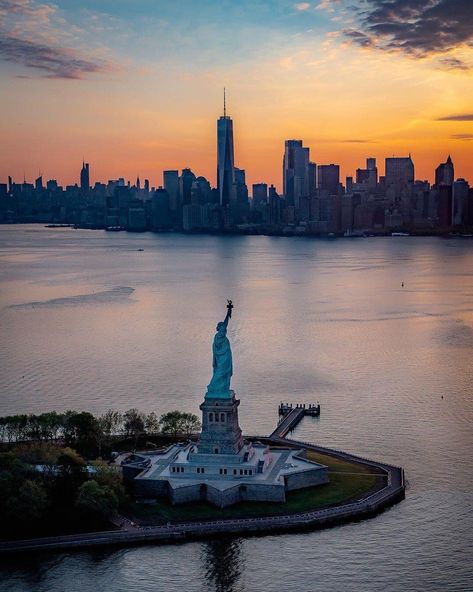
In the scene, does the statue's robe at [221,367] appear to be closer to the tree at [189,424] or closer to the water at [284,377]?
the water at [284,377]

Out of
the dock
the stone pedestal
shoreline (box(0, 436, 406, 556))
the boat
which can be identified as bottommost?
shoreline (box(0, 436, 406, 556))

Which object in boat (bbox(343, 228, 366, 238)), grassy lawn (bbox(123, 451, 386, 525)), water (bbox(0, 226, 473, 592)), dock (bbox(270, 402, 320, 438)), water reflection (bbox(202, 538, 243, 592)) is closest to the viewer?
water reflection (bbox(202, 538, 243, 592))

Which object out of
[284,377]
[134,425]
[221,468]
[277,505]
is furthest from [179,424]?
[284,377]

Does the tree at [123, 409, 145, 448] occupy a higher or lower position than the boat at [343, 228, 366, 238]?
lower

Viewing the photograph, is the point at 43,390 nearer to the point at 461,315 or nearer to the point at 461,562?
the point at 461,562

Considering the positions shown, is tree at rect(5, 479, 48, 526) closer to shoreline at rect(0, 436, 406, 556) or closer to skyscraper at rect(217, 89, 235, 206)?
shoreline at rect(0, 436, 406, 556)

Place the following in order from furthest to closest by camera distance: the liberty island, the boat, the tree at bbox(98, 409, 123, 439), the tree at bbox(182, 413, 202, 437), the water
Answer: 1. the boat
2. the tree at bbox(182, 413, 202, 437)
3. the tree at bbox(98, 409, 123, 439)
4. the liberty island
5. the water

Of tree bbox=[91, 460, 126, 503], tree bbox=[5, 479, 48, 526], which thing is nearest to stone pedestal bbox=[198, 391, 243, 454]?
tree bbox=[91, 460, 126, 503]

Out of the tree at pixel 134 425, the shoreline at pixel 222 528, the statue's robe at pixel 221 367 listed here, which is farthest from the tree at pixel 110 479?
the tree at pixel 134 425
